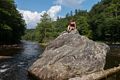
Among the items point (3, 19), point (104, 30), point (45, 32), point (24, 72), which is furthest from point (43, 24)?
point (24, 72)

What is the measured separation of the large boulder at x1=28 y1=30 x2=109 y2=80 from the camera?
69.3 feet

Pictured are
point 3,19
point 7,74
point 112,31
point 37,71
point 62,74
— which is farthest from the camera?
point 112,31

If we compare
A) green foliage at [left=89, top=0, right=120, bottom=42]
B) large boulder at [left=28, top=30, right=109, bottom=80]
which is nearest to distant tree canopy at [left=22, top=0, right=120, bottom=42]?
green foliage at [left=89, top=0, right=120, bottom=42]

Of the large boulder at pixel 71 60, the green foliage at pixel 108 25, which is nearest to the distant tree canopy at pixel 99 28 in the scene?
the green foliage at pixel 108 25

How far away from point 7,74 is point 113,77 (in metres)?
9.86

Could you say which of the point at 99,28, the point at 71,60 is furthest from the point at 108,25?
the point at 71,60

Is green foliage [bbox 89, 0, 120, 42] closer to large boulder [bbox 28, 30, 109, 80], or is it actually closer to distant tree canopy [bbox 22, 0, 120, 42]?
distant tree canopy [bbox 22, 0, 120, 42]

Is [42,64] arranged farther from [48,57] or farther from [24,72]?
[24,72]

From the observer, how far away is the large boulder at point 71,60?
21.1 meters

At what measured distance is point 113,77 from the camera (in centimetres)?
2170

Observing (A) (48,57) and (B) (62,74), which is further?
(A) (48,57)

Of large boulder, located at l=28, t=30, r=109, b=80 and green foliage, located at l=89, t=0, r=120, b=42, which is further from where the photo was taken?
green foliage, located at l=89, t=0, r=120, b=42

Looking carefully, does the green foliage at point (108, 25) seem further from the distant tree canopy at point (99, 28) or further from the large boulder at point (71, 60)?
the large boulder at point (71, 60)

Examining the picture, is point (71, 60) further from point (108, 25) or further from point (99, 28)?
point (99, 28)
